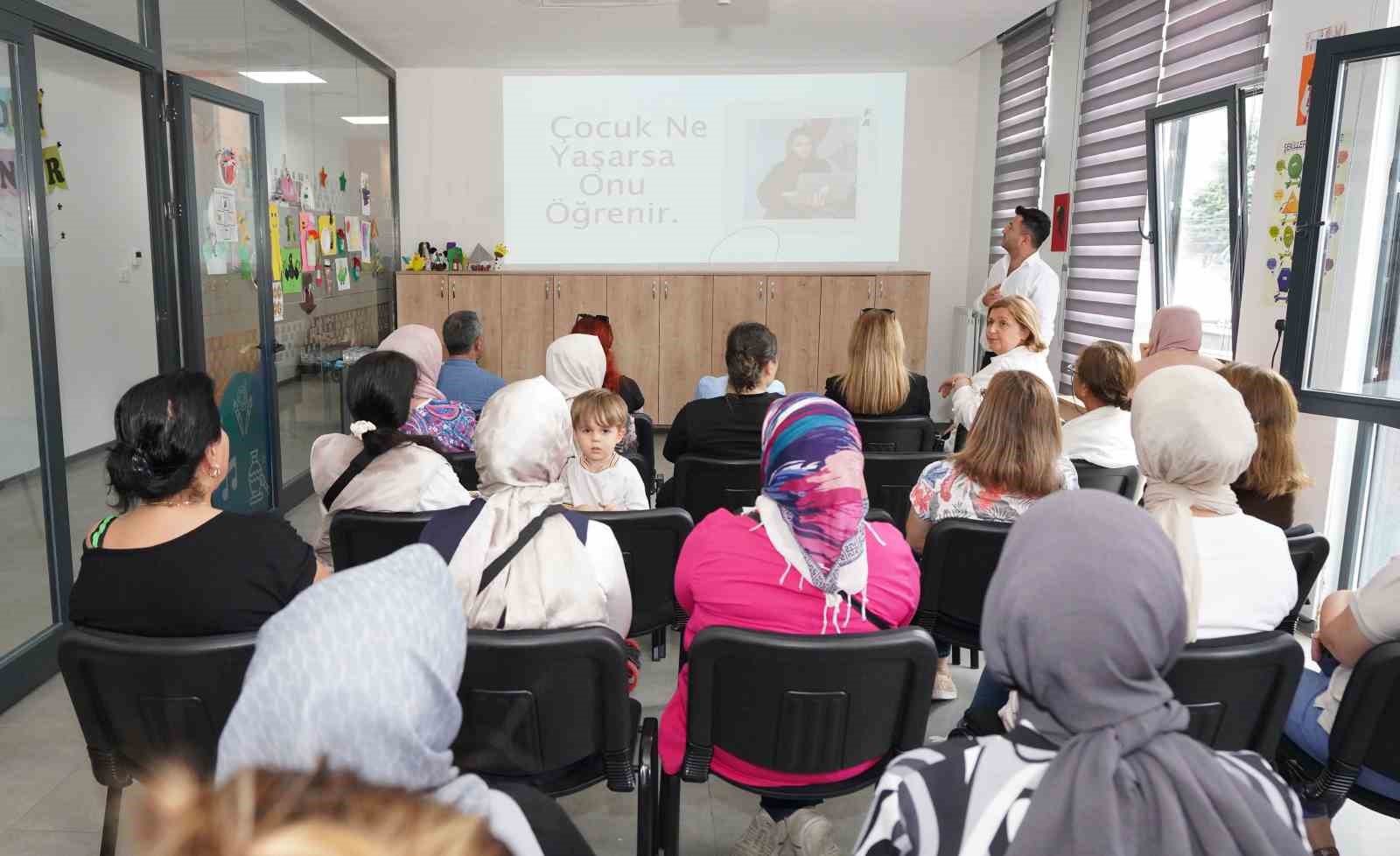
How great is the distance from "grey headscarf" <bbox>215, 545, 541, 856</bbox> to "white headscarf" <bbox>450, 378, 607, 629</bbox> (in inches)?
32.1

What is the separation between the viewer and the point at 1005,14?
18.8 feet

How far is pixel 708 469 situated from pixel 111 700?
1783mm

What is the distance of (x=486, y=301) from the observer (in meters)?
7.18

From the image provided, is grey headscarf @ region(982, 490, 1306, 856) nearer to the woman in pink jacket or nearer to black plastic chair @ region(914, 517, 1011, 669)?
the woman in pink jacket

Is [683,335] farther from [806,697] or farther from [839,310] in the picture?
[806,697]

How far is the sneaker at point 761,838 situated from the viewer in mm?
1998

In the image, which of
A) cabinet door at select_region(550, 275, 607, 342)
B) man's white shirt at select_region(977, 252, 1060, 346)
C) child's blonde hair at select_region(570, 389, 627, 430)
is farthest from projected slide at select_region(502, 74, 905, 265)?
child's blonde hair at select_region(570, 389, 627, 430)

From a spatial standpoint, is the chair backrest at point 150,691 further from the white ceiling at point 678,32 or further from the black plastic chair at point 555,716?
the white ceiling at point 678,32

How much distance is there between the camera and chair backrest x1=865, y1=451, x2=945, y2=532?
3.01 m

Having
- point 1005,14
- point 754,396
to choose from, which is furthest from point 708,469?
point 1005,14

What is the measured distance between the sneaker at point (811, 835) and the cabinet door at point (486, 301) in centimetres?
567

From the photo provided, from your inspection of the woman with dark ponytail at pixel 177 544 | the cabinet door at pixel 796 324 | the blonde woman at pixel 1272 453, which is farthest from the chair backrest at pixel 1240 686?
the cabinet door at pixel 796 324

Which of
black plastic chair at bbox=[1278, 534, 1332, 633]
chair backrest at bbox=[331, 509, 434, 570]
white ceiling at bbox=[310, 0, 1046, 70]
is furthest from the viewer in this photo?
white ceiling at bbox=[310, 0, 1046, 70]

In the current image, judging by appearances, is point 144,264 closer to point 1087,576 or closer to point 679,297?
point 679,297
